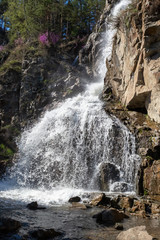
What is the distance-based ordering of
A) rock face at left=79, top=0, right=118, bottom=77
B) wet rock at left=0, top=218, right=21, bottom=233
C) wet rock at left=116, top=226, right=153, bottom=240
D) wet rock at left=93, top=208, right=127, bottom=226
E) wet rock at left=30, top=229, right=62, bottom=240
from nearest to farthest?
wet rock at left=116, top=226, right=153, bottom=240, wet rock at left=30, top=229, right=62, bottom=240, wet rock at left=0, top=218, right=21, bottom=233, wet rock at left=93, top=208, right=127, bottom=226, rock face at left=79, top=0, right=118, bottom=77

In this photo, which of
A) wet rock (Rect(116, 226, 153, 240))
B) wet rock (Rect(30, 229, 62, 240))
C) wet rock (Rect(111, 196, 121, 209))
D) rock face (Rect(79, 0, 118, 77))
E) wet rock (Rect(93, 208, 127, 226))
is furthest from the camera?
rock face (Rect(79, 0, 118, 77))

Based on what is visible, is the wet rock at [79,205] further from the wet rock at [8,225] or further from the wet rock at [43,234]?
the wet rock at [8,225]

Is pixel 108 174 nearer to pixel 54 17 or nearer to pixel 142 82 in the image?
pixel 142 82

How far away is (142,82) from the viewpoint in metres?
12.6

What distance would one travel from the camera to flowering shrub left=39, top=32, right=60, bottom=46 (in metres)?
25.3

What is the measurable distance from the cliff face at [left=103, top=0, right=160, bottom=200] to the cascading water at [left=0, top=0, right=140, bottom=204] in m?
0.78

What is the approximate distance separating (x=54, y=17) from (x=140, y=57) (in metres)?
18.5

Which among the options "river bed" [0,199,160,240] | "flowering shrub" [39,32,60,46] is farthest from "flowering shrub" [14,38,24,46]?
"river bed" [0,199,160,240]

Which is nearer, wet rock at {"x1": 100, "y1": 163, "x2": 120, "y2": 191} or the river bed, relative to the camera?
the river bed

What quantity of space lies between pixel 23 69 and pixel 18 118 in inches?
224

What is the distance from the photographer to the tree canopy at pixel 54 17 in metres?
26.1

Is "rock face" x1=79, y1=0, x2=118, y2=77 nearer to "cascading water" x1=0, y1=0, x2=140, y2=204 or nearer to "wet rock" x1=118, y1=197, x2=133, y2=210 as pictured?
"cascading water" x1=0, y1=0, x2=140, y2=204

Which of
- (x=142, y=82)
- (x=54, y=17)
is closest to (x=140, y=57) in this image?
(x=142, y=82)

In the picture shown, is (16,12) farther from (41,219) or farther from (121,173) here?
(41,219)
